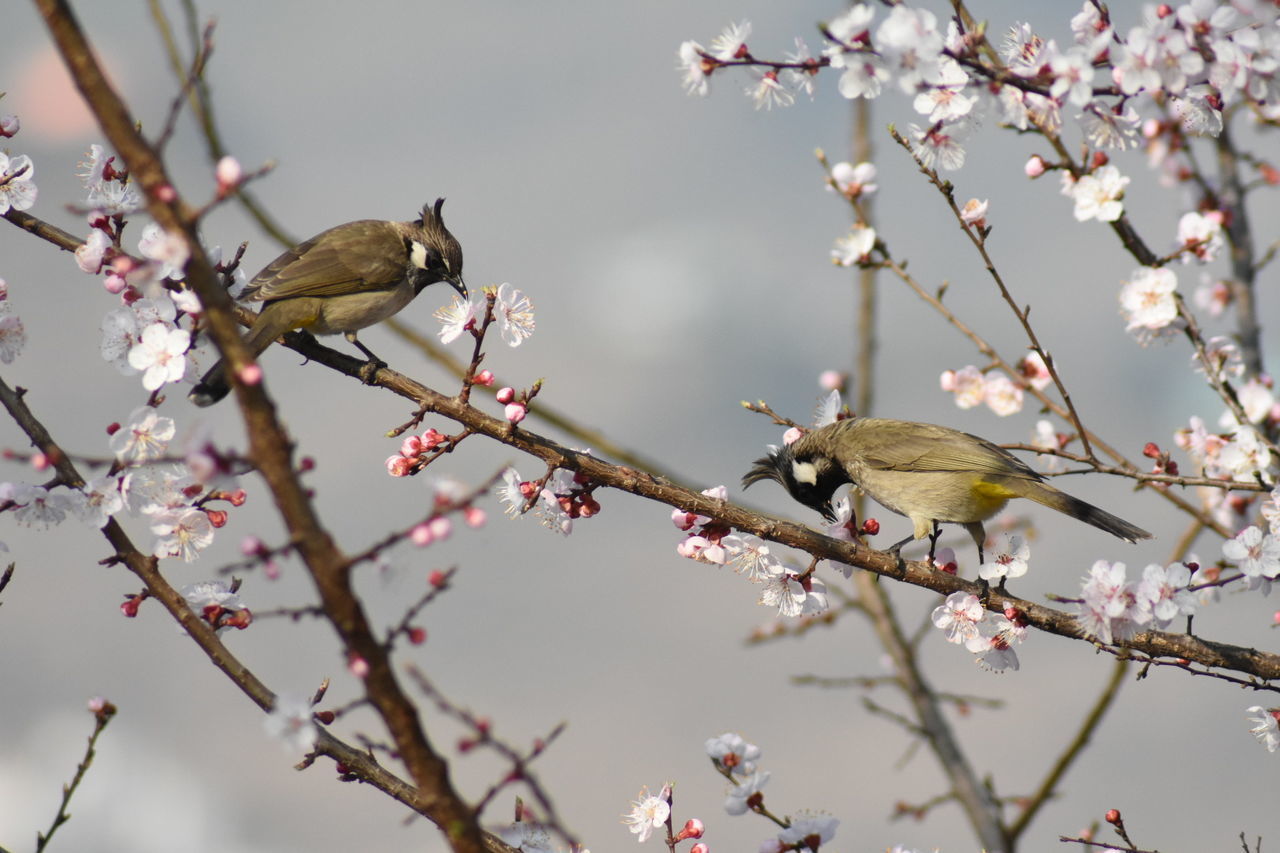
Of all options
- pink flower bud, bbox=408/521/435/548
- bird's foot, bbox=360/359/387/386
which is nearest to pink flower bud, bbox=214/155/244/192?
pink flower bud, bbox=408/521/435/548

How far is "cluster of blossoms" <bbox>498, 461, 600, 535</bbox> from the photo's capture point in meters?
3.50

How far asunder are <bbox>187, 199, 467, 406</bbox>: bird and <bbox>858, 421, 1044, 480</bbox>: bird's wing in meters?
2.59

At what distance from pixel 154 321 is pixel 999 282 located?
2541 millimetres

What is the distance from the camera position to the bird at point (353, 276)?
537 centimetres

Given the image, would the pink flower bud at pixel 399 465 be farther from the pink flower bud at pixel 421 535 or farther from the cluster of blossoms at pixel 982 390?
the cluster of blossoms at pixel 982 390

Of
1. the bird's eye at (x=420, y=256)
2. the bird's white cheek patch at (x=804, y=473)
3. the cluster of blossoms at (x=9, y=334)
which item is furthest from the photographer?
the bird's eye at (x=420, y=256)

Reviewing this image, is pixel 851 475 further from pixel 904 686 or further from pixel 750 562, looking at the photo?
pixel 750 562

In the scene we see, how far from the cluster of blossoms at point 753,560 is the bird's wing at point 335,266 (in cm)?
261

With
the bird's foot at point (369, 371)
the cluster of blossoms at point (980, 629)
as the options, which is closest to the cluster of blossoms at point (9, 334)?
the bird's foot at point (369, 371)

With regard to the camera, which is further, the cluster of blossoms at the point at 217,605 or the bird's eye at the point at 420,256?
the bird's eye at the point at 420,256

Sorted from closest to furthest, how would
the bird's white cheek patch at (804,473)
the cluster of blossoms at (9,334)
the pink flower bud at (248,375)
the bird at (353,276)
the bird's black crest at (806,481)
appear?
the pink flower bud at (248,375) < the cluster of blossoms at (9,334) < the bird at (353,276) < the bird's black crest at (806,481) < the bird's white cheek patch at (804,473)

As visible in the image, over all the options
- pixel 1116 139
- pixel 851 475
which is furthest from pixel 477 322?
pixel 851 475

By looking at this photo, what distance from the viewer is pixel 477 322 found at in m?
3.45

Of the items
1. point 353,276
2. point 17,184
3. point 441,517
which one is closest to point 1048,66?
point 441,517
